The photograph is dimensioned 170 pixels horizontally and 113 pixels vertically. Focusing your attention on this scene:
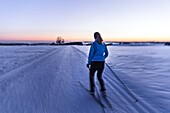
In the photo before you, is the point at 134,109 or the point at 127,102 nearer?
the point at 134,109

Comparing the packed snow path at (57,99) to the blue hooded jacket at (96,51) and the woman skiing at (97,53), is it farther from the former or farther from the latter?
the blue hooded jacket at (96,51)

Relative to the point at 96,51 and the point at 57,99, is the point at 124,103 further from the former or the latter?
the point at 57,99

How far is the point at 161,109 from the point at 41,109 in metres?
2.96

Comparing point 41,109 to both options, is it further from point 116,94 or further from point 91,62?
point 116,94

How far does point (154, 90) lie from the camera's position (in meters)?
3.97

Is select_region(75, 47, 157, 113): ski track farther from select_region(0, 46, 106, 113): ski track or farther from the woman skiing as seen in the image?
the woman skiing

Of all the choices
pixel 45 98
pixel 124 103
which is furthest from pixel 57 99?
pixel 124 103

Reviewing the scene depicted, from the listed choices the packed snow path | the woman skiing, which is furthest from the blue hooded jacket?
the packed snow path

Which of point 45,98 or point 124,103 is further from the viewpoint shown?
point 45,98

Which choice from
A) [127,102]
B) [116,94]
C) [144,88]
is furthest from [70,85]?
[144,88]

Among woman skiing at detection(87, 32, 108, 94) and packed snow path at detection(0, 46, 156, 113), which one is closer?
packed snow path at detection(0, 46, 156, 113)

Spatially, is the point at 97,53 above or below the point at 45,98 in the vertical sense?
above

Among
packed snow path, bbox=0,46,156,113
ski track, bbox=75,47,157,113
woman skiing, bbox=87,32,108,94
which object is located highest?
woman skiing, bbox=87,32,108,94

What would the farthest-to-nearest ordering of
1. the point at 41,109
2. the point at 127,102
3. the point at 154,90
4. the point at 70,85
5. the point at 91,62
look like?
the point at 70,85
the point at 154,90
the point at 91,62
the point at 127,102
the point at 41,109
